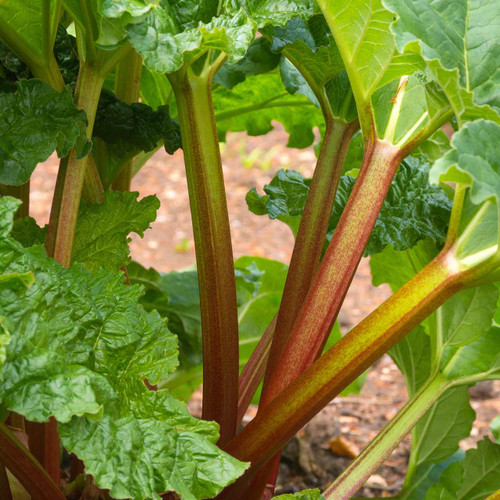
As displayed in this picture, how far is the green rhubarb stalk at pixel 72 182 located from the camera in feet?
3.25

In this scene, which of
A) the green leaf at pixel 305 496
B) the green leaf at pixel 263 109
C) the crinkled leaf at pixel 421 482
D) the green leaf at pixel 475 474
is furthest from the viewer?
the crinkled leaf at pixel 421 482

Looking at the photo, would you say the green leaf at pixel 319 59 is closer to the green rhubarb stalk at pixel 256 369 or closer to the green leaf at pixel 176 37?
the green leaf at pixel 176 37

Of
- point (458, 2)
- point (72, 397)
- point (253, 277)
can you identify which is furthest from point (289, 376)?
point (253, 277)

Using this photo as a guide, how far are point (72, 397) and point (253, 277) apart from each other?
0.95 m

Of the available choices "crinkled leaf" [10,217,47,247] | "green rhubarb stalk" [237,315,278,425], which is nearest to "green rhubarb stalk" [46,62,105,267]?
"crinkled leaf" [10,217,47,247]

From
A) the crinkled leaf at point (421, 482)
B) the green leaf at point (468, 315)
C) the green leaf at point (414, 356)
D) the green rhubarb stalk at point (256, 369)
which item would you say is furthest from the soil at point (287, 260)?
the green leaf at point (468, 315)

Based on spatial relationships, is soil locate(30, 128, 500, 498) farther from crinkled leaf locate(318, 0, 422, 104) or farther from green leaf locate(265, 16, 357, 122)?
crinkled leaf locate(318, 0, 422, 104)

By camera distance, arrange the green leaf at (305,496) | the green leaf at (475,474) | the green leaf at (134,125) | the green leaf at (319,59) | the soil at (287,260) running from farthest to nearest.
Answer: the soil at (287,260) < the green leaf at (475,474) < the green leaf at (134,125) < the green leaf at (319,59) < the green leaf at (305,496)

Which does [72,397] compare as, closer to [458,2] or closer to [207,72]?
[207,72]

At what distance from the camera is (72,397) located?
69 cm

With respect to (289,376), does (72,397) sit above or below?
below

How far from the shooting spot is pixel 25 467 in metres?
0.86

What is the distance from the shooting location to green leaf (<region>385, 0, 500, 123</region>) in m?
0.82

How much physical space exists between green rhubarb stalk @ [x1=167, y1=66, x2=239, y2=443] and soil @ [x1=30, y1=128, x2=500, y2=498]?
26.2 inches
